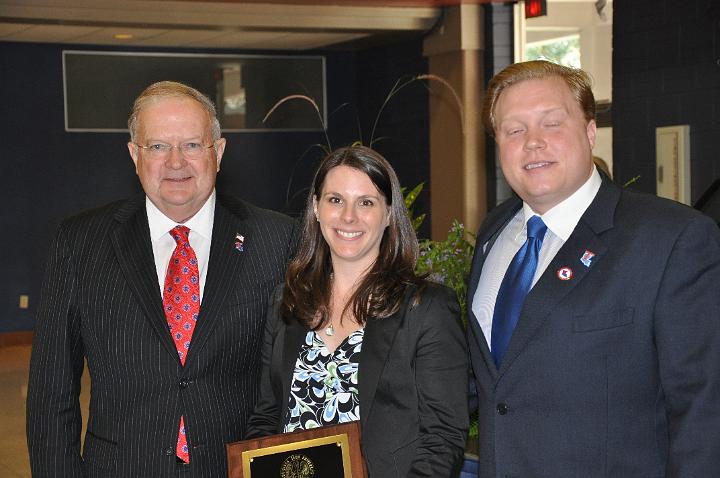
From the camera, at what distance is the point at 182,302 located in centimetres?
248

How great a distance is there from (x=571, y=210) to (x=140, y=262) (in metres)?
1.14

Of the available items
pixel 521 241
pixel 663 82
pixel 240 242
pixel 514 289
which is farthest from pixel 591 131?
pixel 663 82

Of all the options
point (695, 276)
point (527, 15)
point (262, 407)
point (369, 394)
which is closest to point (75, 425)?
point (262, 407)

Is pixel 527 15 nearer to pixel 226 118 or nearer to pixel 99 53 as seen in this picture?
pixel 226 118

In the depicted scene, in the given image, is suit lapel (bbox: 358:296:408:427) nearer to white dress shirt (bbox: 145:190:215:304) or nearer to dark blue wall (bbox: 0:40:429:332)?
white dress shirt (bbox: 145:190:215:304)

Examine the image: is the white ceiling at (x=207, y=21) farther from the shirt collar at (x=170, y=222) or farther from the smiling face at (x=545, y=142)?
the smiling face at (x=545, y=142)

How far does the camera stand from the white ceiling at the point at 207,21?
7.87 m

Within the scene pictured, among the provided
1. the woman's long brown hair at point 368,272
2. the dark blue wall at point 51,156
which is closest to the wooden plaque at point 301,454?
the woman's long brown hair at point 368,272

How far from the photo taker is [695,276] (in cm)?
190

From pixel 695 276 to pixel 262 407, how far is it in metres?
1.11

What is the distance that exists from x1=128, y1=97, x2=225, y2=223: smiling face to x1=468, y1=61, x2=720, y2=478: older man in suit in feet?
2.62

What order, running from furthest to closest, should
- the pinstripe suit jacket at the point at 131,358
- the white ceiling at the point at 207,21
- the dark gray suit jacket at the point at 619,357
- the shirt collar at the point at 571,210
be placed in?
the white ceiling at the point at 207,21
the pinstripe suit jacket at the point at 131,358
the shirt collar at the point at 571,210
the dark gray suit jacket at the point at 619,357

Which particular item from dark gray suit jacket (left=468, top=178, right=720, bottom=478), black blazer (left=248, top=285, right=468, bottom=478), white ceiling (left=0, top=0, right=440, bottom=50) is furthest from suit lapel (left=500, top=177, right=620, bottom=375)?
white ceiling (left=0, top=0, right=440, bottom=50)

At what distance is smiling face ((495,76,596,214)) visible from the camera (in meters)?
2.10
